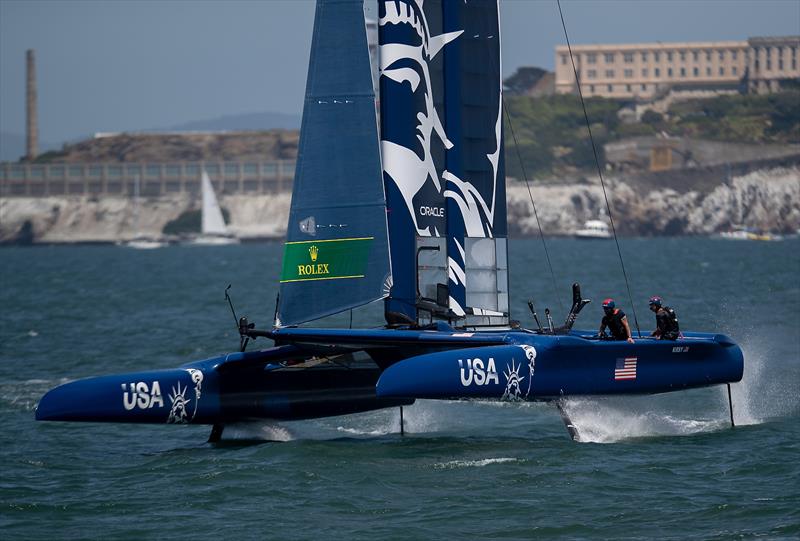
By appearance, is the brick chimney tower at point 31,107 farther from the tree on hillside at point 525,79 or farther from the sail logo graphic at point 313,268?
the sail logo graphic at point 313,268

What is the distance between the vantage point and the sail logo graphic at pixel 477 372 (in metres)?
13.2

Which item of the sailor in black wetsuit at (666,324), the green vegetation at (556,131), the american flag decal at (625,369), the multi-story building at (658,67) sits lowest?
the american flag decal at (625,369)

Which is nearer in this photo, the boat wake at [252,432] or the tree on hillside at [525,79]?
the boat wake at [252,432]

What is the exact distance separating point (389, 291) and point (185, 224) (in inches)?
4254

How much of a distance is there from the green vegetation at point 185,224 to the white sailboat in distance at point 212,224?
5.61m

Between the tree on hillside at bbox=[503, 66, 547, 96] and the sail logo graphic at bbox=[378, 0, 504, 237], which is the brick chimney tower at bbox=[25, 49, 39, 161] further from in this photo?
the sail logo graphic at bbox=[378, 0, 504, 237]

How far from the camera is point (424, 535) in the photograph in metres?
10.5

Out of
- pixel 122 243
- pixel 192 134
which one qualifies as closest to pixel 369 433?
pixel 122 243

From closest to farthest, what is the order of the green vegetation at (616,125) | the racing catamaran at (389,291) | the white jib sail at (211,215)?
1. the racing catamaran at (389,291)
2. the white jib sail at (211,215)
3. the green vegetation at (616,125)

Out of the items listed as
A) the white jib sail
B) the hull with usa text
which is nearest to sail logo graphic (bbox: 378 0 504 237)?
the hull with usa text

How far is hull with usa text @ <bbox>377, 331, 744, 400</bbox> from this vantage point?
1316 cm

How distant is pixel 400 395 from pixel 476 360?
834 millimetres

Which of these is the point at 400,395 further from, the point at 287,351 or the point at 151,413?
the point at 151,413

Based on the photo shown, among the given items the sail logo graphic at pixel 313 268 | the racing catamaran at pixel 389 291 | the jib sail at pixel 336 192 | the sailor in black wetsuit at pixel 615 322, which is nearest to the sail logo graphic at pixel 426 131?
the racing catamaran at pixel 389 291
